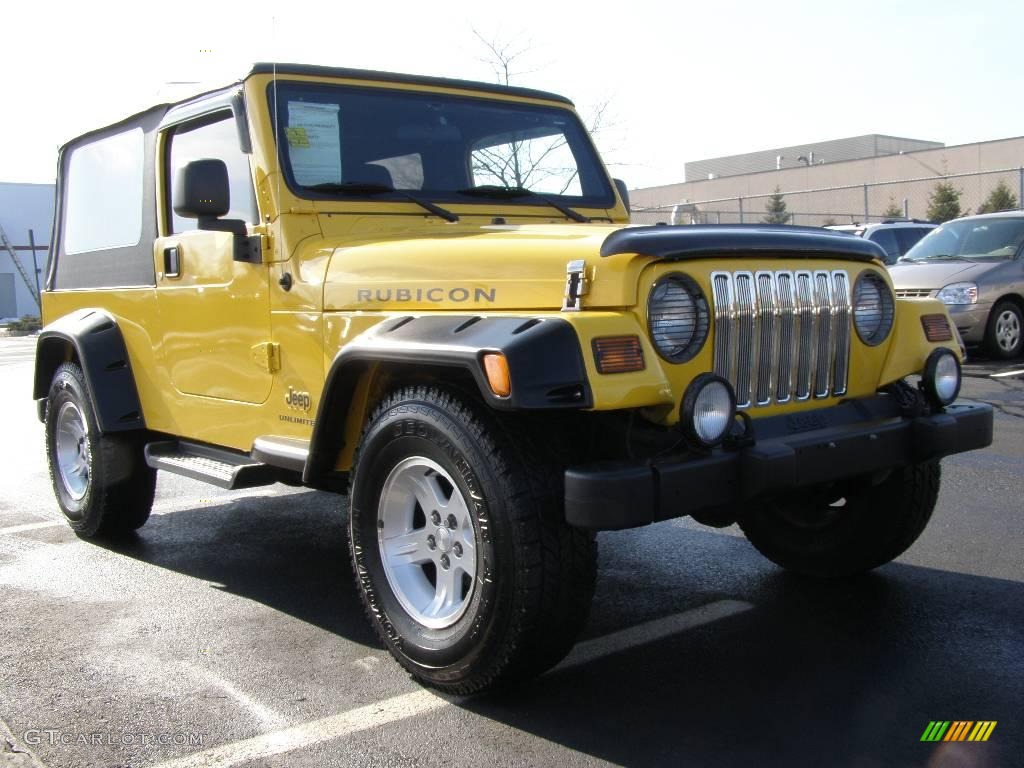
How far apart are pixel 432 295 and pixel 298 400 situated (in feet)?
2.94

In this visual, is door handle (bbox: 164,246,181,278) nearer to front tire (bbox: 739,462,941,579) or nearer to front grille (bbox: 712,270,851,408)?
front grille (bbox: 712,270,851,408)

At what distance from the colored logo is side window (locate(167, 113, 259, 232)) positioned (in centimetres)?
312

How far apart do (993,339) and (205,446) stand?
9.76 m

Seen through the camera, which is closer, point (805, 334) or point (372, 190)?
point (805, 334)

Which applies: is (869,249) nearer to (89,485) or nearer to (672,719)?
(672,719)

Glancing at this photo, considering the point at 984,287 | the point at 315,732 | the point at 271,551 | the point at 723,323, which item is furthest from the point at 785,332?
the point at 984,287

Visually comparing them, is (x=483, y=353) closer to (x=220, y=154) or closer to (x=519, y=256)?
(x=519, y=256)

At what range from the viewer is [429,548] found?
3680mm

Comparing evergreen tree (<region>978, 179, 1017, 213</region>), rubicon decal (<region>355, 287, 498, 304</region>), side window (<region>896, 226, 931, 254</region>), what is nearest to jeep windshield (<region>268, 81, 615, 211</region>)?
rubicon decal (<region>355, 287, 498, 304</region>)

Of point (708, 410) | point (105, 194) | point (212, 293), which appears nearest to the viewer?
point (708, 410)

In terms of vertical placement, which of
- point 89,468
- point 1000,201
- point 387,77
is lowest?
point 89,468

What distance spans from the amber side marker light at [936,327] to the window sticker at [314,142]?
2418mm

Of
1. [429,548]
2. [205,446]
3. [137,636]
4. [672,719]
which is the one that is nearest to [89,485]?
[205,446]

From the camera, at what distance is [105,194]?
19.4 feet
